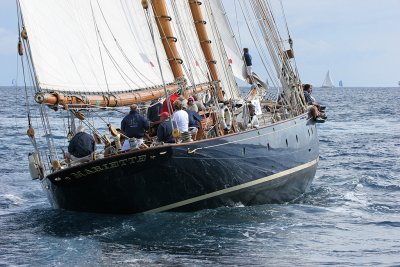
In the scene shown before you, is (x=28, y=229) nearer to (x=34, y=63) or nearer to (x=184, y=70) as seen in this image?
(x=34, y=63)

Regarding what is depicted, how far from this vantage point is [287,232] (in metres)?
17.8

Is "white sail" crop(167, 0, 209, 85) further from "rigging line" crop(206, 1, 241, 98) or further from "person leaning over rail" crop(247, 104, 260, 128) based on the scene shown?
"person leaning over rail" crop(247, 104, 260, 128)

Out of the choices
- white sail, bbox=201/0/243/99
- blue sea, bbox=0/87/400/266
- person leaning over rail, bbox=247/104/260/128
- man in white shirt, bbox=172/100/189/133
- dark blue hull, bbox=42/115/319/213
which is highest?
white sail, bbox=201/0/243/99

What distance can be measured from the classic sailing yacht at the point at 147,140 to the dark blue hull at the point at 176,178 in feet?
0.08

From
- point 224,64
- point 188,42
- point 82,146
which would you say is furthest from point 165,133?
point 224,64

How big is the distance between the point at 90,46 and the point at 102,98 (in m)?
1.40

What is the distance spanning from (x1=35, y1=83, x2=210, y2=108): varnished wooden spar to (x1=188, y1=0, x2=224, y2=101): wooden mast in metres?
5.36

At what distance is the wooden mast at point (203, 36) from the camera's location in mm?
27891

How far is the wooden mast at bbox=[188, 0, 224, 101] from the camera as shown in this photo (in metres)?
27.9

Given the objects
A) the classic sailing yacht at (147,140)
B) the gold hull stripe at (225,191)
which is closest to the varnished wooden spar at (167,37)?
the classic sailing yacht at (147,140)

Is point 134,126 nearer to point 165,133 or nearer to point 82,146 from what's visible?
point 165,133

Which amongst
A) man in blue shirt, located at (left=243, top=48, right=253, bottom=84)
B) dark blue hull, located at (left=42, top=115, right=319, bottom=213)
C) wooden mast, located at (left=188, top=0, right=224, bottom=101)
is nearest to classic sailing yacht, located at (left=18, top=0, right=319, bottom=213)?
Result: dark blue hull, located at (left=42, top=115, right=319, bottom=213)

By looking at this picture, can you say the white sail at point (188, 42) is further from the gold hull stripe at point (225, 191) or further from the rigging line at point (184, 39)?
the gold hull stripe at point (225, 191)

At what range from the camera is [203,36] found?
28.1 meters
